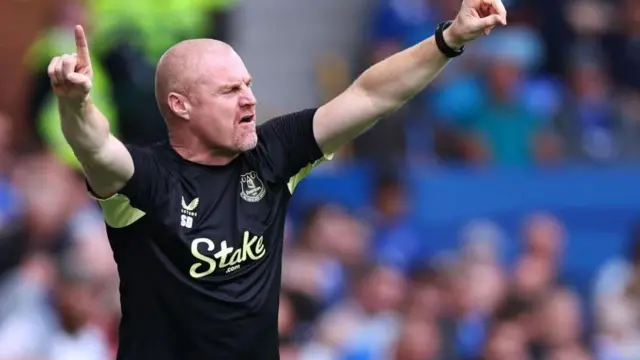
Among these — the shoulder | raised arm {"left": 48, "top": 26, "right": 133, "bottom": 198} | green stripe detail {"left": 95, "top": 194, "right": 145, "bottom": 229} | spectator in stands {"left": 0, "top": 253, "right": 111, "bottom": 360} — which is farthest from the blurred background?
raised arm {"left": 48, "top": 26, "right": 133, "bottom": 198}

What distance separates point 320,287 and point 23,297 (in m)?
2.18

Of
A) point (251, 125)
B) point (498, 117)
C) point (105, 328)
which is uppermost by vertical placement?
point (498, 117)

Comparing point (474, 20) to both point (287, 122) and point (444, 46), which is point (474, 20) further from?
point (287, 122)

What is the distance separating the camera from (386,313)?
911 centimetres

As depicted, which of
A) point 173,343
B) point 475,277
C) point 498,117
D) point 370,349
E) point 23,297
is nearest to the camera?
point 173,343

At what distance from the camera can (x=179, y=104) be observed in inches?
198

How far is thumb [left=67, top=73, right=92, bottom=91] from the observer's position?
437 cm

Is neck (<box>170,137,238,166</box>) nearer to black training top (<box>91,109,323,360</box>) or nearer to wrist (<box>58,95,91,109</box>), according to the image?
black training top (<box>91,109,323,360</box>)

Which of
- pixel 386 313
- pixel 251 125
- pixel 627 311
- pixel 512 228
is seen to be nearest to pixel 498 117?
pixel 512 228

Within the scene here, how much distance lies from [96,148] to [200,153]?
594 millimetres

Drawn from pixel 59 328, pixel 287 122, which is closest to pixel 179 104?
pixel 287 122

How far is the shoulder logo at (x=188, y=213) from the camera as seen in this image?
4.92m

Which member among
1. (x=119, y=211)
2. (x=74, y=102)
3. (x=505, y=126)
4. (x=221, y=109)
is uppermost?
(x=505, y=126)

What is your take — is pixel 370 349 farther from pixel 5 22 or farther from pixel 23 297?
pixel 5 22
